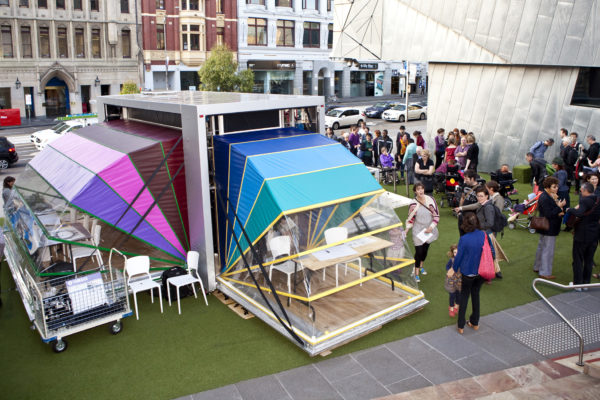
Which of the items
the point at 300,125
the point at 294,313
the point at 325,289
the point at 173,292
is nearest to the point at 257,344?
the point at 294,313

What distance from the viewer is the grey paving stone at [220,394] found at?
21.5ft

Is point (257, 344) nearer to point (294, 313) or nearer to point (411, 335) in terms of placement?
point (294, 313)

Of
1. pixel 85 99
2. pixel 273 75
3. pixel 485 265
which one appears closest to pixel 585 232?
pixel 485 265

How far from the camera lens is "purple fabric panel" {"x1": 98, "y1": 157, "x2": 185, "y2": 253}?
9.22m

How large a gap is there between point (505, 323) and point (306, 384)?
350cm

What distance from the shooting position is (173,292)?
9297 mm

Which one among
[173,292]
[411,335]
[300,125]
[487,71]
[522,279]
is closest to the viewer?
[411,335]

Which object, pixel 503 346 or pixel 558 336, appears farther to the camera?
pixel 558 336

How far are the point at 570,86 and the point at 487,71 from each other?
9.95 ft

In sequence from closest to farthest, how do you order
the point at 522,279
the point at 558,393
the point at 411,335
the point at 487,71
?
1. the point at 558,393
2. the point at 411,335
3. the point at 522,279
4. the point at 487,71

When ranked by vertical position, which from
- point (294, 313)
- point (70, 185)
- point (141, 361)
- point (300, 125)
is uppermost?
point (300, 125)

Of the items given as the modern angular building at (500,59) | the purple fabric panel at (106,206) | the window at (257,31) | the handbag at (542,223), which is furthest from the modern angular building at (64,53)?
the handbag at (542,223)

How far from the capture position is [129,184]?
9.30m

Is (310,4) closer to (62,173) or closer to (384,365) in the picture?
(62,173)
